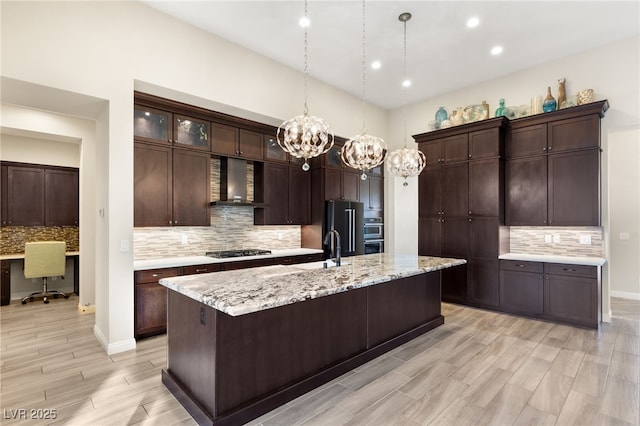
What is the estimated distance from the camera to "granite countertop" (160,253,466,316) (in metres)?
1.92

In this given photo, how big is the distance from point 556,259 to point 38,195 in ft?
28.7

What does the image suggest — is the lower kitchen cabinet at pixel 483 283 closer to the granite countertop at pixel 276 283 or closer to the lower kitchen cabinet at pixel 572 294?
the lower kitchen cabinet at pixel 572 294

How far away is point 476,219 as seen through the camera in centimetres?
506

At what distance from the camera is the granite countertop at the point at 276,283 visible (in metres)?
1.92

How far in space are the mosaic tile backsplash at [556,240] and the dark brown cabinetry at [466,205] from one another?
0.62m

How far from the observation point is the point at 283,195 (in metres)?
5.48

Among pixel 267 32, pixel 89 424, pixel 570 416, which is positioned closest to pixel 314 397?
pixel 89 424

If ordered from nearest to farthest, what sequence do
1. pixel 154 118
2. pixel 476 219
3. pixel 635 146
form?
pixel 154 118
pixel 476 219
pixel 635 146

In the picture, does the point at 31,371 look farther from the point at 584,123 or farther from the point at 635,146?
the point at 635,146

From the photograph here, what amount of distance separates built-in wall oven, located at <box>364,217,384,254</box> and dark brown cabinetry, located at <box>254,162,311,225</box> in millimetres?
1357

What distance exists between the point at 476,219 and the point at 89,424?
17.1 ft

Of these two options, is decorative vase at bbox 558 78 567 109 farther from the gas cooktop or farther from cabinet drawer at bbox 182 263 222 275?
cabinet drawer at bbox 182 263 222 275

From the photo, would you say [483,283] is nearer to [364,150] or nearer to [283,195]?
[364,150]

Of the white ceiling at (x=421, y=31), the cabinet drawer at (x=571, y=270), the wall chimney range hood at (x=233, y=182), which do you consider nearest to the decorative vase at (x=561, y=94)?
the white ceiling at (x=421, y=31)
